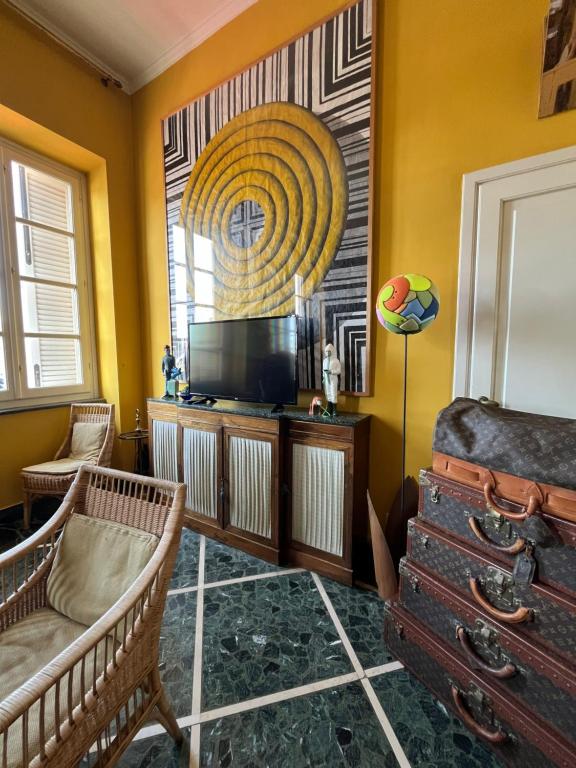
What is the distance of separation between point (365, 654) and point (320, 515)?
651mm

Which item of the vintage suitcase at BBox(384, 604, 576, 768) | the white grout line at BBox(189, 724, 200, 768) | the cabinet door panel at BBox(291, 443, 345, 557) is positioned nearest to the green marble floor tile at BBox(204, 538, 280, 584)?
the cabinet door panel at BBox(291, 443, 345, 557)

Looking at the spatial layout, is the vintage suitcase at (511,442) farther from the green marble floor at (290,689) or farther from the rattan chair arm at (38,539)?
the rattan chair arm at (38,539)

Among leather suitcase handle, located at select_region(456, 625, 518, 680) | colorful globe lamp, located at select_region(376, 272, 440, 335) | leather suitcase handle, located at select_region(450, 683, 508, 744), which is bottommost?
leather suitcase handle, located at select_region(450, 683, 508, 744)

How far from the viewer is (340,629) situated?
5.11ft

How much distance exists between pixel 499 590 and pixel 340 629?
85 cm

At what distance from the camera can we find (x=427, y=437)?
1833mm

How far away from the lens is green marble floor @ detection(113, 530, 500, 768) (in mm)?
1072

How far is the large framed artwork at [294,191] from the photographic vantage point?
190 cm

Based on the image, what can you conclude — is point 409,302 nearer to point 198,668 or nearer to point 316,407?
point 316,407

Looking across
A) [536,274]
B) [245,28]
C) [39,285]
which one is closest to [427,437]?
[536,274]

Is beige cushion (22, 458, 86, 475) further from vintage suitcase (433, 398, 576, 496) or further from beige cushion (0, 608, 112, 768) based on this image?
vintage suitcase (433, 398, 576, 496)

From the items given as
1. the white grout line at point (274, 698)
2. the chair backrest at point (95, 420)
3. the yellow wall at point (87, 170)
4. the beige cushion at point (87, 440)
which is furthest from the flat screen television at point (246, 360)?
the white grout line at point (274, 698)

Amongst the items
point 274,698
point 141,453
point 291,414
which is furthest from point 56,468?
point 274,698

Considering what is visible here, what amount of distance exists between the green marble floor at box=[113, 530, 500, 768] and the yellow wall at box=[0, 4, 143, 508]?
187 centimetres
